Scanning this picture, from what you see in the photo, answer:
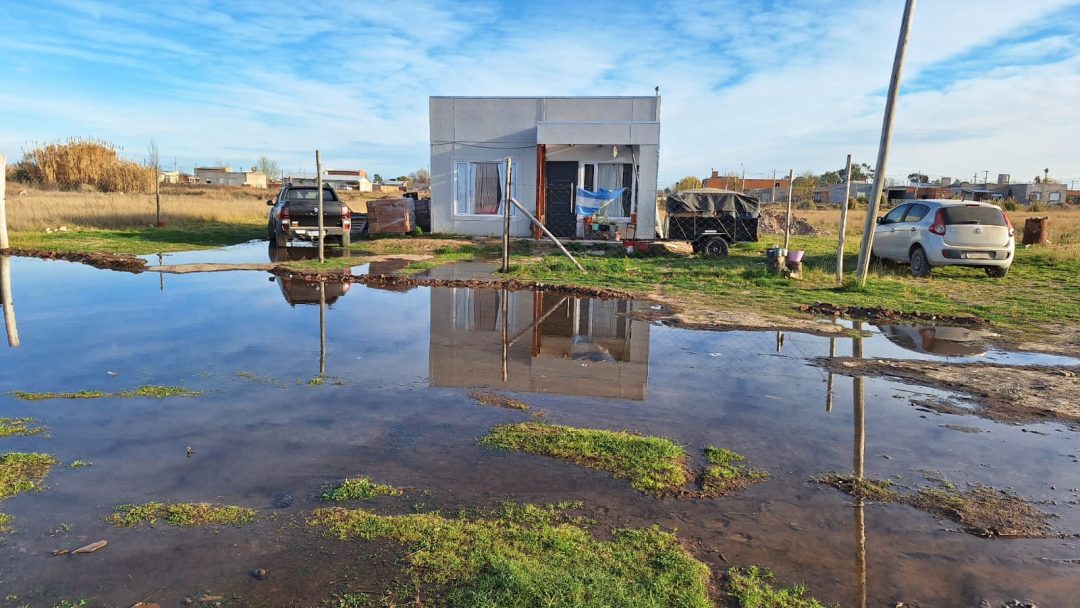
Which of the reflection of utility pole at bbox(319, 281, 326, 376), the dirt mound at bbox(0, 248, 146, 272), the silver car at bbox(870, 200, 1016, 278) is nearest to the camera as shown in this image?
the reflection of utility pole at bbox(319, 281, 326, 376)

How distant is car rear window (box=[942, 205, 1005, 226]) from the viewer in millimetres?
14367

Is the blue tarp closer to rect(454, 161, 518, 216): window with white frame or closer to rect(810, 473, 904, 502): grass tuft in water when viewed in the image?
rect(454, 161, 518, 216): window with white frame

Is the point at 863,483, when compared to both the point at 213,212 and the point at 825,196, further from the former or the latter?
the point at 825,196

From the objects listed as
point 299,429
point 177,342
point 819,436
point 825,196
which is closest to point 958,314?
point 819,436

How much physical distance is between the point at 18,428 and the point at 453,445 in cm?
336

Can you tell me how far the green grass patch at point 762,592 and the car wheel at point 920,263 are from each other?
44.0ft

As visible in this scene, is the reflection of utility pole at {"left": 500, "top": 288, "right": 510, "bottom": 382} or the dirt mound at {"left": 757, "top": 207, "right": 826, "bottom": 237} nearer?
the reflection of utility pole at {"left": 500, "top": 288, "right": 510, "bottom": 382}

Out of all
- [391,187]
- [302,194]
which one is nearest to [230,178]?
[391,187]

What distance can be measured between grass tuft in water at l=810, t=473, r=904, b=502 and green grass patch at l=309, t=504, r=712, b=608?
147cm

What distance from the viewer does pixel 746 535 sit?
3986 mm

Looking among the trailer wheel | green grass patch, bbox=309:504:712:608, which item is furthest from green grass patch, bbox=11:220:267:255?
green grass patch, bbox=309:504:712:608

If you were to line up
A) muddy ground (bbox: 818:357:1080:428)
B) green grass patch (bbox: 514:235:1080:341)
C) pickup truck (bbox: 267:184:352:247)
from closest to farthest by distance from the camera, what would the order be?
1. muddy ground (bbox: 818:357:1080:428)
2. green grass patch (bbox: 514:235:1080:341)
3. pickup truck (bbox: 267:184:352:247)

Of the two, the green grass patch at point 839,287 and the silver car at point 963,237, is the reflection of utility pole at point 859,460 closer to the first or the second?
the green grass patch at point 839,287

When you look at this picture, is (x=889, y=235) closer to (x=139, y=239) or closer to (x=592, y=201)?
(x=592, y=201)
